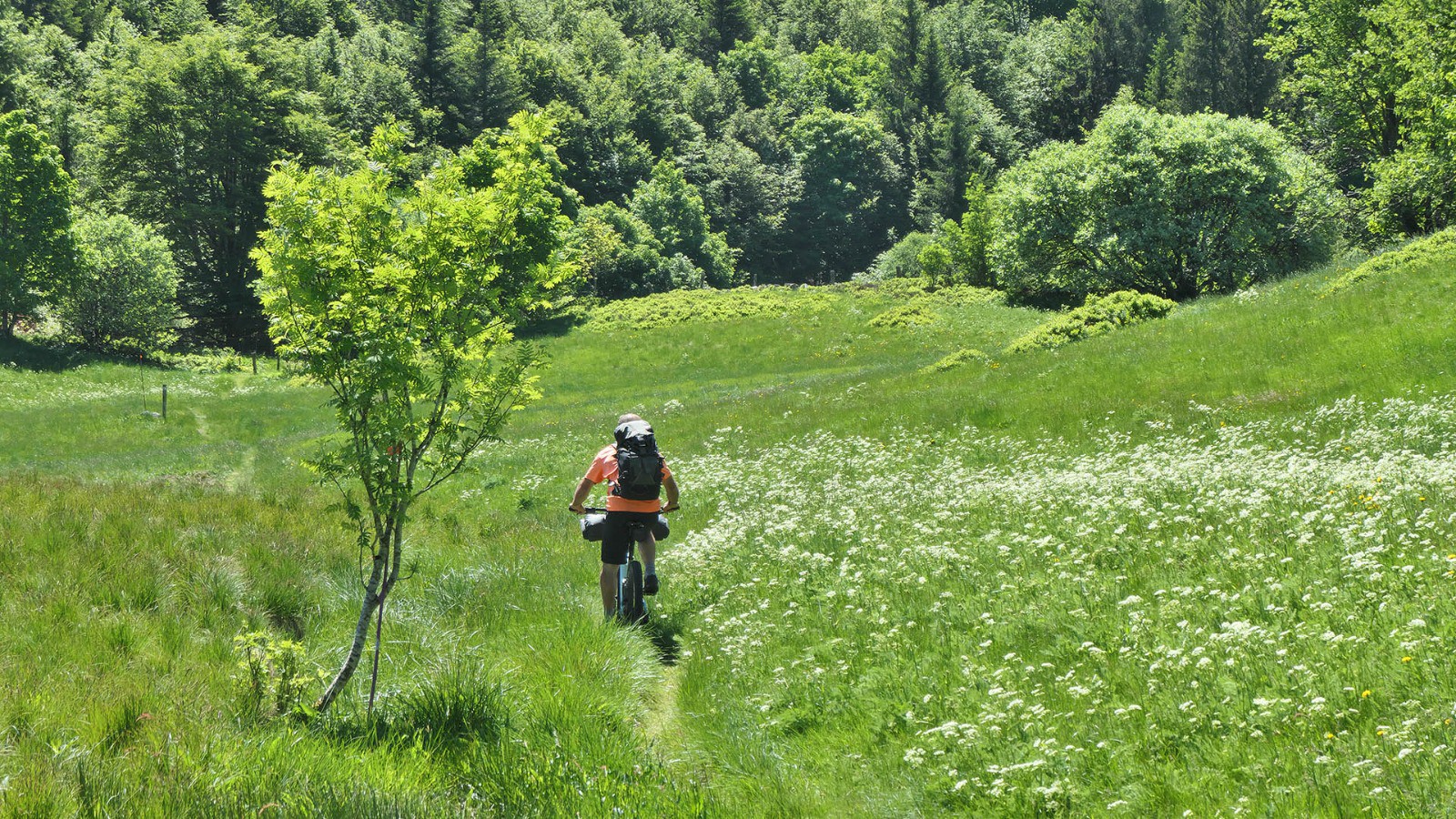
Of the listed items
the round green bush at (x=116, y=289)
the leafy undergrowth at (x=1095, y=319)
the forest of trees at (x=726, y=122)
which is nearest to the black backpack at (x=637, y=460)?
the forest of trees at (x=726, y=122)

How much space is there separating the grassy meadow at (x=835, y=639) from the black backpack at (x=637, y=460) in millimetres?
1342

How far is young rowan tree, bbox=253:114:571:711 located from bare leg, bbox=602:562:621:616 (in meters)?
2.74

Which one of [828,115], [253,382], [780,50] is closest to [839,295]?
[253,382]

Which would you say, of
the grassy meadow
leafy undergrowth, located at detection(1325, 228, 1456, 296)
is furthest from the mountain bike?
leafy undergrowth, located at detection(1325, 228, 1456, 296)

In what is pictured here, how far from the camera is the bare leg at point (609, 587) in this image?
916 centimetres

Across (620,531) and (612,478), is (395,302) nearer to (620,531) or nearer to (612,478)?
(612,478)

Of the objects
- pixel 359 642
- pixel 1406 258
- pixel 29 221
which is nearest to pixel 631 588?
pixel 359 642

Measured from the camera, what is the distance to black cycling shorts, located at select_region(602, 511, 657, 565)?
29.5 feet

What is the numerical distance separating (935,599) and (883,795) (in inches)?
125

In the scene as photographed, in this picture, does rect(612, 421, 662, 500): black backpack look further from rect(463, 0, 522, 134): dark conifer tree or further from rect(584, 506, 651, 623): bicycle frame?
rect(463, 0, 522, 134): dark conifer tree

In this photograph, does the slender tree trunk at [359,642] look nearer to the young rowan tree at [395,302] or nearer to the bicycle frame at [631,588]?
the young rowan tree at [395,302]

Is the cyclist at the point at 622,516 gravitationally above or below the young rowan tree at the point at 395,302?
below

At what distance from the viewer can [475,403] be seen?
6.66m

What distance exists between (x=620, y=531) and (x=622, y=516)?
16cm
